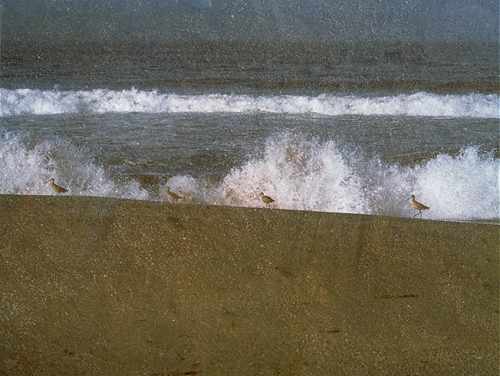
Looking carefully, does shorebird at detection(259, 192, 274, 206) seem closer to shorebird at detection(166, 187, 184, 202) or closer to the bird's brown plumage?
shorebird at detection(166, 187, 184, 202)

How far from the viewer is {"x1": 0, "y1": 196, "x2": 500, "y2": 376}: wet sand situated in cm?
284

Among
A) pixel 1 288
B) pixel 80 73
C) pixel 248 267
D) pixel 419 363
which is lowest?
pixel 419 363

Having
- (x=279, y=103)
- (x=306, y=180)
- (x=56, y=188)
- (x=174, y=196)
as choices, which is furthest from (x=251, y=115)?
(x=56, y=188)

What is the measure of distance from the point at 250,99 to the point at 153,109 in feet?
2.39

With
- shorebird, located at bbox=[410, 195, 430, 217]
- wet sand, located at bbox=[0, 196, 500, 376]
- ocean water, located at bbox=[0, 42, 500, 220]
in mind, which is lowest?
wet sand, located at bbox=[0, 196, 500, 376]

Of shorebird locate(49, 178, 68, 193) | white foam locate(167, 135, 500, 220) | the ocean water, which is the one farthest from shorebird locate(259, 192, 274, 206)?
shorebird locate(49, 178, 68, 193)

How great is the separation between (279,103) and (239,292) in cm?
141

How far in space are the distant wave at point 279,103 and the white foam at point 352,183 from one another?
267mm

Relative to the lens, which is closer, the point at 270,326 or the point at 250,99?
the point at 270,326

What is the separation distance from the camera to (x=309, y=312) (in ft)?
9.42

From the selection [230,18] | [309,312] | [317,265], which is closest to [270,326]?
[309,312]

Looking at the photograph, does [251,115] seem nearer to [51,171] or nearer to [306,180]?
[306,180]

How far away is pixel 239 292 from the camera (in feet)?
9.47

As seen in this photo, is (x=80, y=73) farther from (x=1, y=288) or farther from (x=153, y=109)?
(x=1, y=288)
